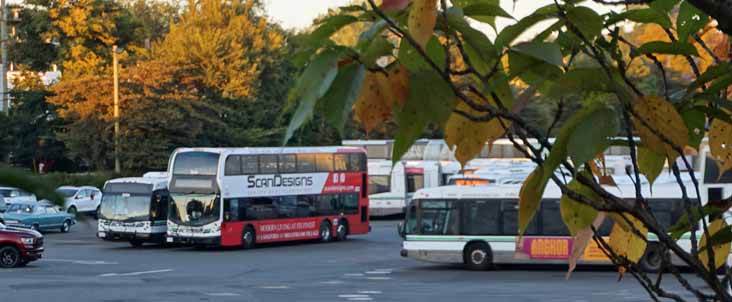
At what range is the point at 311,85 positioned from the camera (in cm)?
169

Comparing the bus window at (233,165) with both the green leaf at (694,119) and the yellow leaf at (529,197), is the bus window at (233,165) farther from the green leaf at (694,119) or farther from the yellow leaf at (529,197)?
the yellow leaf at (529,197)

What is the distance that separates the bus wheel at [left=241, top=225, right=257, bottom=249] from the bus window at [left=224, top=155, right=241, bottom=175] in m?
1.80

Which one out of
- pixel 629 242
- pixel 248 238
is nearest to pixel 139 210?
pixel 248 238

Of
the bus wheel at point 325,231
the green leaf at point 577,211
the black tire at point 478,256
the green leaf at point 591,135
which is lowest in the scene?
the black tire at point 478,256

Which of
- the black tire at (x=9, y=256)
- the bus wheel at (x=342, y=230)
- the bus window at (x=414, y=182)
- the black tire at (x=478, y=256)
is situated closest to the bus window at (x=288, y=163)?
the bus wheel at (x=342, y=230)

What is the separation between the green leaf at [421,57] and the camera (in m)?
1.95

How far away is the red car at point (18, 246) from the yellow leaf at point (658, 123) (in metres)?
27.8

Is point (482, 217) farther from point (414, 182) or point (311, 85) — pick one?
point (311, 85)

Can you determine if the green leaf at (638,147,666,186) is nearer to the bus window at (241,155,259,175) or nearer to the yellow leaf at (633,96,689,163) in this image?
the yellow leaf at (633,96,689,163)

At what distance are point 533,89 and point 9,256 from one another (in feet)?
93.5

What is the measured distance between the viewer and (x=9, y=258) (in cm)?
2911

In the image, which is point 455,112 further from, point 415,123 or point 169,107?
point 169,107

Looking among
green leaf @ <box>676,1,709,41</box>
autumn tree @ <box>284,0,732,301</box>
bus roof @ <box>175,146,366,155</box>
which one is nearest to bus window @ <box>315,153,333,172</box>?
bus roof @ <box>175,146,366,155</box>

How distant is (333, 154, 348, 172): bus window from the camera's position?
38.5 meters
